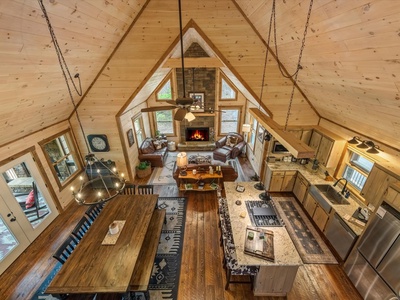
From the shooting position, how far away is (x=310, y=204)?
485 cm

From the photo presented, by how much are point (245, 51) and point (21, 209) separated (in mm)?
6524

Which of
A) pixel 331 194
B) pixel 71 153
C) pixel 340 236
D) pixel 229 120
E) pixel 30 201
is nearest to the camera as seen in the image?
pixel 340 236

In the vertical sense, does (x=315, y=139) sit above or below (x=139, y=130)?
above

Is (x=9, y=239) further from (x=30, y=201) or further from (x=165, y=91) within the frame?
(x=165, y=91)

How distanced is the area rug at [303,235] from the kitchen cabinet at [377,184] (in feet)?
5.15

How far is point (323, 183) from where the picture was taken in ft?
15.8

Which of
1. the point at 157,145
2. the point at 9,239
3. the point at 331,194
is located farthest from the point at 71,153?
the point at 331,194

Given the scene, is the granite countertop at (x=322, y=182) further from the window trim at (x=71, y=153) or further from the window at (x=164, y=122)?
the window trim at (x=71, y=153)

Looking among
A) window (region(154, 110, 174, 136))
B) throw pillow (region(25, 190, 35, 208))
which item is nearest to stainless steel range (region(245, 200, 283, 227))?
throw pillow (region(25, 190, 35, 208))

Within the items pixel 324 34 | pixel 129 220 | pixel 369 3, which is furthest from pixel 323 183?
pixel 129 220

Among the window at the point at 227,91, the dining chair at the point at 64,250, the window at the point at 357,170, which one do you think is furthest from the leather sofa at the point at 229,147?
the dining chair at the point at 64,250

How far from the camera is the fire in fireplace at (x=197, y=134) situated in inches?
362

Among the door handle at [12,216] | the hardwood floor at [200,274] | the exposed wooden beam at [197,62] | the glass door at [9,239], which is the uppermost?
the exposed wooden beam at [197,62]

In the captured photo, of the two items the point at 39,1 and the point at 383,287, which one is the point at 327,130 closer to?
the point at 383,287
